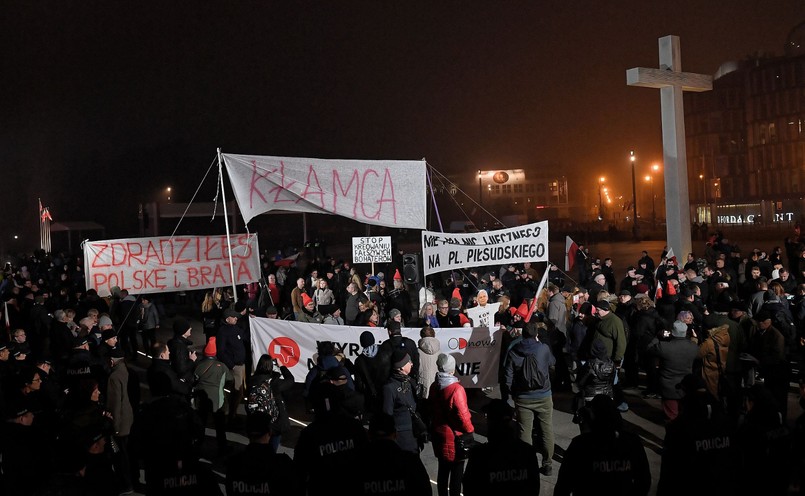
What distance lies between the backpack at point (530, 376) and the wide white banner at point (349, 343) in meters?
2.68

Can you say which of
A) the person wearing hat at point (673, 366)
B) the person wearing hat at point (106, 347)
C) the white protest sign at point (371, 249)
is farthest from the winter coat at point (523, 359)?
the white protest sign at point (371, 249)

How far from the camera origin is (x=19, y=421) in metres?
5.86

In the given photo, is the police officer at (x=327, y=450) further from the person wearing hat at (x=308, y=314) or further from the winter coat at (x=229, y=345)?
the person wearing hat at (x=308, y=314)

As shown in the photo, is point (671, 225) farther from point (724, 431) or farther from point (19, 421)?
point (19, 421)

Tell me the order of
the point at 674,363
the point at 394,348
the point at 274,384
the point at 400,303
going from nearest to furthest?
the point at 274,384 → the point at 394,348 → the point at 674,363 → the point at 400,303

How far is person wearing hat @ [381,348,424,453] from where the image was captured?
666 centimetres

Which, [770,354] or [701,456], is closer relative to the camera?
[701,456]

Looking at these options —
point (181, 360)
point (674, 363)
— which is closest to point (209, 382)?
point (181, 360)

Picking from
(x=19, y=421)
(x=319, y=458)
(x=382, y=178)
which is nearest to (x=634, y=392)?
(x=382, y=178)

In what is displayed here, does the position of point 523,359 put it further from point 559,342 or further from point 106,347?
point 106,347

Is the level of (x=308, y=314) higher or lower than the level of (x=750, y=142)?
lower

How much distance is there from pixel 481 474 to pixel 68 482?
2.61 meters

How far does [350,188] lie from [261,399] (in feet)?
16.7

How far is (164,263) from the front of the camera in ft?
42.7
